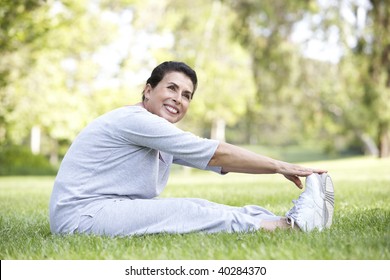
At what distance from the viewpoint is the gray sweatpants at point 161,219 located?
3.79m

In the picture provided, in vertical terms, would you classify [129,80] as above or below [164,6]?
below

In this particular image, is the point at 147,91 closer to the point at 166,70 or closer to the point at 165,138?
the point at 166,70

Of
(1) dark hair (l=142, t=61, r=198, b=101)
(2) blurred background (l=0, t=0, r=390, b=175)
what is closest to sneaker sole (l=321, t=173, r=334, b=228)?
(1) dark hair (l=142, t=61, r=198, b=101)

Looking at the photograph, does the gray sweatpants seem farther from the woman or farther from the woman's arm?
the woman's arm

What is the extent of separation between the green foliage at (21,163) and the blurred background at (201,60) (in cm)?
5

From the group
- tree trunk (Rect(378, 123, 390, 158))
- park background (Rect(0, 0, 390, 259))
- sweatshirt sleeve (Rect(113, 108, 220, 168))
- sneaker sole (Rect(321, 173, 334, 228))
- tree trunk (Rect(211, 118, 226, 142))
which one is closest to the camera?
sweatshirt sleeve (Rect(113, 108, 220, 168))

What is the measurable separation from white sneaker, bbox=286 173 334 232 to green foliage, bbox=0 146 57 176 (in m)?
20.1

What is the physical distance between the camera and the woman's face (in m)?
4.09

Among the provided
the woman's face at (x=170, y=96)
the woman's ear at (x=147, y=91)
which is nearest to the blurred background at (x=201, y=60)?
the woman's ear at (x=147, y=91)

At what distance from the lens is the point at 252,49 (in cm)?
2227

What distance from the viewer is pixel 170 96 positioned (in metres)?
4.09
